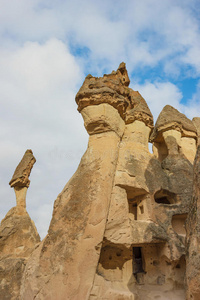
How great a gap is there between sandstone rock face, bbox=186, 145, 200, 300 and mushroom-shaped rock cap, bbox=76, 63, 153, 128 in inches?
148

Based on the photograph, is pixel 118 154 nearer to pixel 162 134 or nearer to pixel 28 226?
pixel 162 134

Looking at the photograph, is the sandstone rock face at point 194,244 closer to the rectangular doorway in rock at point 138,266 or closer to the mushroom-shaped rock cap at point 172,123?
the rectangular doorway in rock at point 138,266

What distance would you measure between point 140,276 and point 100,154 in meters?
3.35

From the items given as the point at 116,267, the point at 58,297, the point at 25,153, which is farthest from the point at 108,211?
the point at 25,153

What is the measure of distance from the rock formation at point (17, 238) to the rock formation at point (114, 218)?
3.25 m

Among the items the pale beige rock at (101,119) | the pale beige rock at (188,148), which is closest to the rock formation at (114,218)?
the pale beige rock at (101,119)

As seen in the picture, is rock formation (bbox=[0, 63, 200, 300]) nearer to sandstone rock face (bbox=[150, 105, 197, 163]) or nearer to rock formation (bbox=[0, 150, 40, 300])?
sandstone rock face (bbox=[150, 105, 197, 163])

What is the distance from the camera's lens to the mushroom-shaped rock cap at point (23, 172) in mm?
11180

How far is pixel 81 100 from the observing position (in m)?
7.14

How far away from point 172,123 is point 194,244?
6084 mm

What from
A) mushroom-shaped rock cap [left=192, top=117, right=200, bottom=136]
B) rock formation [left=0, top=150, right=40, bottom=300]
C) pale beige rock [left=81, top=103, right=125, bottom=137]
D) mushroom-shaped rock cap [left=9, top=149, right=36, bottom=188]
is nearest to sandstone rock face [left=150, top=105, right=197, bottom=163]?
mushroom-shaped rock cap [left=192, top=117, right=200, bottom=136]

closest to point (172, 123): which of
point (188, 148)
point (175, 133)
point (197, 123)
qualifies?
point (175, 133)

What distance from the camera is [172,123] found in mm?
8938

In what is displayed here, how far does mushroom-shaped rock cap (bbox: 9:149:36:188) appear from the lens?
440 inches
